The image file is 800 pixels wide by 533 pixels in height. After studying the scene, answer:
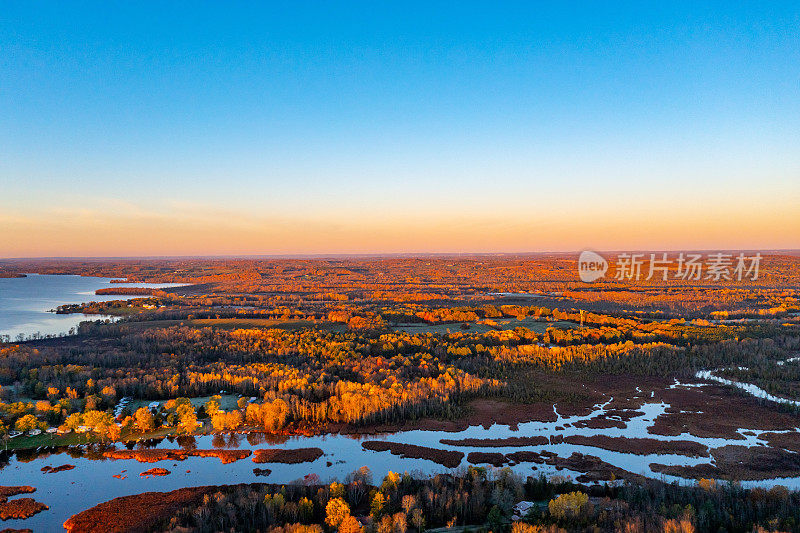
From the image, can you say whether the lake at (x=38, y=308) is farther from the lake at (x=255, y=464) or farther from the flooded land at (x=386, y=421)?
the lake at (x=255, y=464)

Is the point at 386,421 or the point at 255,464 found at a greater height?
the point at 386,421

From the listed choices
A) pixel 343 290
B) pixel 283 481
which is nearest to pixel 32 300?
pixel 343 290

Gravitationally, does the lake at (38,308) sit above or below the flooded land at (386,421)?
below

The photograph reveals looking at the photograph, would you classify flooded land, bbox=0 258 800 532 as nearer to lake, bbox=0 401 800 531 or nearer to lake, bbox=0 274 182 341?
lake, bbox=0 401 800 531

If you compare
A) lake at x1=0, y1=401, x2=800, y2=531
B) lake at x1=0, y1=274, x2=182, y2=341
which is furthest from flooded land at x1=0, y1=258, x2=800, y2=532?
lake at x1=0, y1=274, x2=182, y2=341

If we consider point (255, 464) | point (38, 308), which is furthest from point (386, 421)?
point (38, 308)

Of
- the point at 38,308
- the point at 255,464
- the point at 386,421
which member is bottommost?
the point at 38,308

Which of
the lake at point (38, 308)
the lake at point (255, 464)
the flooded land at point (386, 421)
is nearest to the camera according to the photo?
the flooded land at point (386, 421)

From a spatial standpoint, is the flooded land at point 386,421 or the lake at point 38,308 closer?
the flooded land at point 386,421

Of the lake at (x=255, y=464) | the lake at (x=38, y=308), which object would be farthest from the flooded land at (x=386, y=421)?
the lake at (x=38, y=308)

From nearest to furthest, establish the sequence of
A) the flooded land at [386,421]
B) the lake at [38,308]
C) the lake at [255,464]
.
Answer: the flooded land at [386,421]
the lake at [255,464]
the lake at [38,308]

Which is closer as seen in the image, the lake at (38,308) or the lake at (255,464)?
the lake at (255,464)

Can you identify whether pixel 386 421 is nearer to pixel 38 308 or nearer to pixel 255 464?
pixel 255 464
